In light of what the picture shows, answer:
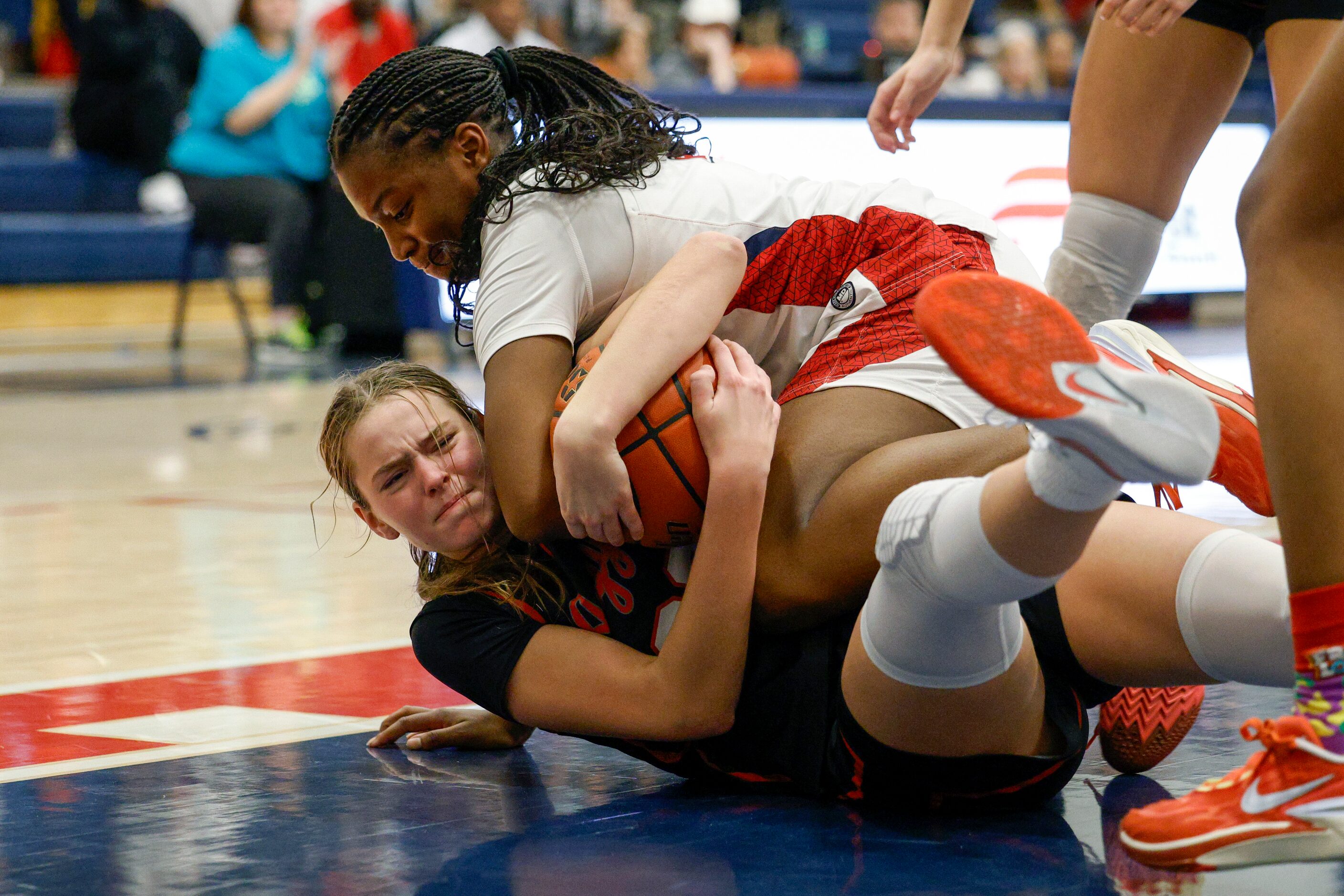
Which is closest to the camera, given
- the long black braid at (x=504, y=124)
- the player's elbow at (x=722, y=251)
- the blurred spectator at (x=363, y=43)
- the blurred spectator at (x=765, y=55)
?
the player's elbow at (x=722, y=251)

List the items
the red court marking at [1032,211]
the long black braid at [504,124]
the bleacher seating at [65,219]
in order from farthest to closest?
1. the bleacher seating at [65,219]
2. the red court marking at [1032,211]
3. the long black braid at [504,124]

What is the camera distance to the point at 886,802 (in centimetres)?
167

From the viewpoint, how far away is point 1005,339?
4.12 feet

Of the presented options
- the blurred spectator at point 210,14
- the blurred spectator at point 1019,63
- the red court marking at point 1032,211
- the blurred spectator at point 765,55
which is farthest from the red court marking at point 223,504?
the blurred spectator at point 210,14

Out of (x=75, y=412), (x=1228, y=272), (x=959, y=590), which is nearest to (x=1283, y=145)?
(x=959, y=590)

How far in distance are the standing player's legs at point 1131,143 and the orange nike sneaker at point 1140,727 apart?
81 cm

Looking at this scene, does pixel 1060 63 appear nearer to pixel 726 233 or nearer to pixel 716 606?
pixel 726 233

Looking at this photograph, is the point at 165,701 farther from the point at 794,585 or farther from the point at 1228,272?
the point at 1228,272

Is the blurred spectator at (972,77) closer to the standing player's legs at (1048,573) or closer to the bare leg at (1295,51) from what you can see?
the bare leg at (1295,51)

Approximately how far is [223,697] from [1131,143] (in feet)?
4.78

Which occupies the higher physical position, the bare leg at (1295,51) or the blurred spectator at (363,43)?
the bare leg at (1295,51)

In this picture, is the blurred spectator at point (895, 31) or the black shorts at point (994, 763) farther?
the blurred spectator at point (895, 31)

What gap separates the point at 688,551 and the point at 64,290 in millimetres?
8684

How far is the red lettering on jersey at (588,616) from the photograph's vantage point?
1.78 metres
